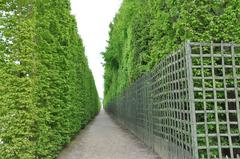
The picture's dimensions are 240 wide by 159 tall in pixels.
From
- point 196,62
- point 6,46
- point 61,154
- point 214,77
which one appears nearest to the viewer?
point 214,77

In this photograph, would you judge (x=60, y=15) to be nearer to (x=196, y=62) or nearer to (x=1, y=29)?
(x=1, y=29)

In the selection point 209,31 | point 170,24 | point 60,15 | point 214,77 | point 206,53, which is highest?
point 60,15

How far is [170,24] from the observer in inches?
302

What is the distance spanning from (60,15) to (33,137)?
5.17m

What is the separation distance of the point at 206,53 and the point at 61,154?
5.35 meters

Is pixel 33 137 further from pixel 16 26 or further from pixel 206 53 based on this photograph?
pixel 206 53

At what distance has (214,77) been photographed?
538 cm

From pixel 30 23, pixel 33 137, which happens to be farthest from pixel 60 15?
pixel 33 137

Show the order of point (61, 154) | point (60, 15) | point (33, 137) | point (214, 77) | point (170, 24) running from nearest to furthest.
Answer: point (214, 77) < point (33, 137) < point (170, 24) < point (61, 154) < point (60, 15)

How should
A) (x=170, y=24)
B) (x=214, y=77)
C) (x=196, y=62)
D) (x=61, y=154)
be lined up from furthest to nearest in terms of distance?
(x=61, y=154) < (x=170, y=24) < (x=196, y=62) < (x=214, y=77)

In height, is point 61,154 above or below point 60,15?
below

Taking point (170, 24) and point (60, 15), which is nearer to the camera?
point (170, 24)

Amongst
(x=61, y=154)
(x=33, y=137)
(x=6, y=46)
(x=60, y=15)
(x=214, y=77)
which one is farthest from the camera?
(x=60, y=15)

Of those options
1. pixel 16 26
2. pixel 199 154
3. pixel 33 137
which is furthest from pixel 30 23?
pixel 199 154
